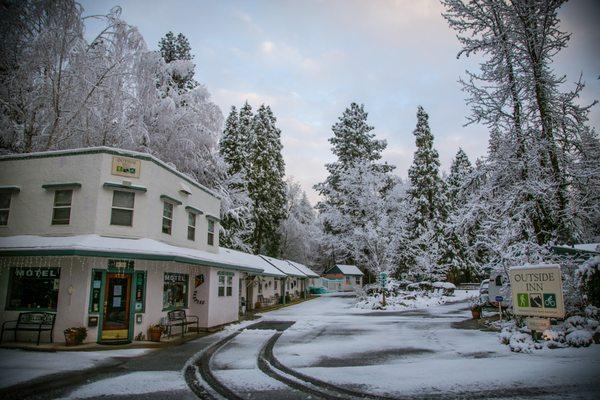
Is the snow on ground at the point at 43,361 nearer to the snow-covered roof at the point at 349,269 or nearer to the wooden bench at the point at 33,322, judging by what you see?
the wooden bench at the point at 33,322

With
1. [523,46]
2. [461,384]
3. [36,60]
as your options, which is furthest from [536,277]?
[36,60]

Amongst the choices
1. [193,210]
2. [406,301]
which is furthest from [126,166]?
[406,301]

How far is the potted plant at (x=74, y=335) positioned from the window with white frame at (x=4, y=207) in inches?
225

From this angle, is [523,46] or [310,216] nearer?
[523,46]

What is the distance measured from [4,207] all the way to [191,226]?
7.61m

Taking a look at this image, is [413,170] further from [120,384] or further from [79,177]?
[120,384]

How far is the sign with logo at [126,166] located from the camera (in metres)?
14.3

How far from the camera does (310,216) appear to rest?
71.7 meters

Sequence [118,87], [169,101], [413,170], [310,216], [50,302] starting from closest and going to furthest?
[50,302] < [118,87] < [169,101] < [413,170] < [310,216]

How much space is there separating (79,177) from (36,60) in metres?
9.33

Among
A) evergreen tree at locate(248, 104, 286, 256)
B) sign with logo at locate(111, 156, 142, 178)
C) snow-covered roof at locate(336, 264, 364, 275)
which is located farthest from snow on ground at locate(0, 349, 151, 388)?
snow-covered roof at locate(336, 264, 364, 275)

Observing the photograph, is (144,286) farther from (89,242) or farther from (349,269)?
(349,269)

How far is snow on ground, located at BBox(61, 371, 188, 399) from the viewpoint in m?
7.62

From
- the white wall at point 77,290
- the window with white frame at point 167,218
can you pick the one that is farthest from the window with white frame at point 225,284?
the window with white frame at point 167,218
